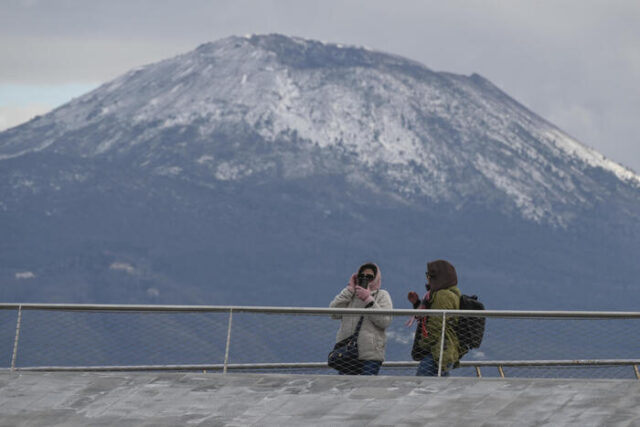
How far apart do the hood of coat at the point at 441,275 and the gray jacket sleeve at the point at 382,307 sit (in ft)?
1.83

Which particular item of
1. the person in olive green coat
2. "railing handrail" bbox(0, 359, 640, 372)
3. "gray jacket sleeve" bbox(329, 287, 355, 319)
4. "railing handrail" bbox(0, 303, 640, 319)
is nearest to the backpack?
the person in olive green coat

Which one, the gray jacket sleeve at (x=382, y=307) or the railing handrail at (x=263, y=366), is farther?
the railing handrail at (x=263, y=366)

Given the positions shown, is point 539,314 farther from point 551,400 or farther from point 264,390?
point 264,390

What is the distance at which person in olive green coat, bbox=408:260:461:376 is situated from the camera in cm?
1385

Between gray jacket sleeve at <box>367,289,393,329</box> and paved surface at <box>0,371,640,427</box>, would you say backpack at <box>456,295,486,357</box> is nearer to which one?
paved surface at <box>0,371,640,427</box>

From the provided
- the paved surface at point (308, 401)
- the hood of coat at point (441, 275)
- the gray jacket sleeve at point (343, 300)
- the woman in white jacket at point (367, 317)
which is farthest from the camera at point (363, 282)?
the paved surface at point (308, 401)

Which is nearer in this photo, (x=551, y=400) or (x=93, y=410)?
(x=551, y=400)

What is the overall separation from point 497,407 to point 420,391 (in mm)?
1126

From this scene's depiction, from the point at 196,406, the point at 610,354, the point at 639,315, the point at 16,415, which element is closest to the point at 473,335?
the point at 639,315

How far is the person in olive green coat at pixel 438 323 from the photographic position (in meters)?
13.9

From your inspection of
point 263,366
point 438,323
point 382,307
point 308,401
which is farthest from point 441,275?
point 263,366

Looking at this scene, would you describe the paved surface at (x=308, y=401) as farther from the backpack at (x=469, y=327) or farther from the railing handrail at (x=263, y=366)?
the railing handrail at (x=263, y=366)

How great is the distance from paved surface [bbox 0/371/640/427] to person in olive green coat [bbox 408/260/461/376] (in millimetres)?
316

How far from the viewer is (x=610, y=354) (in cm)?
19562
